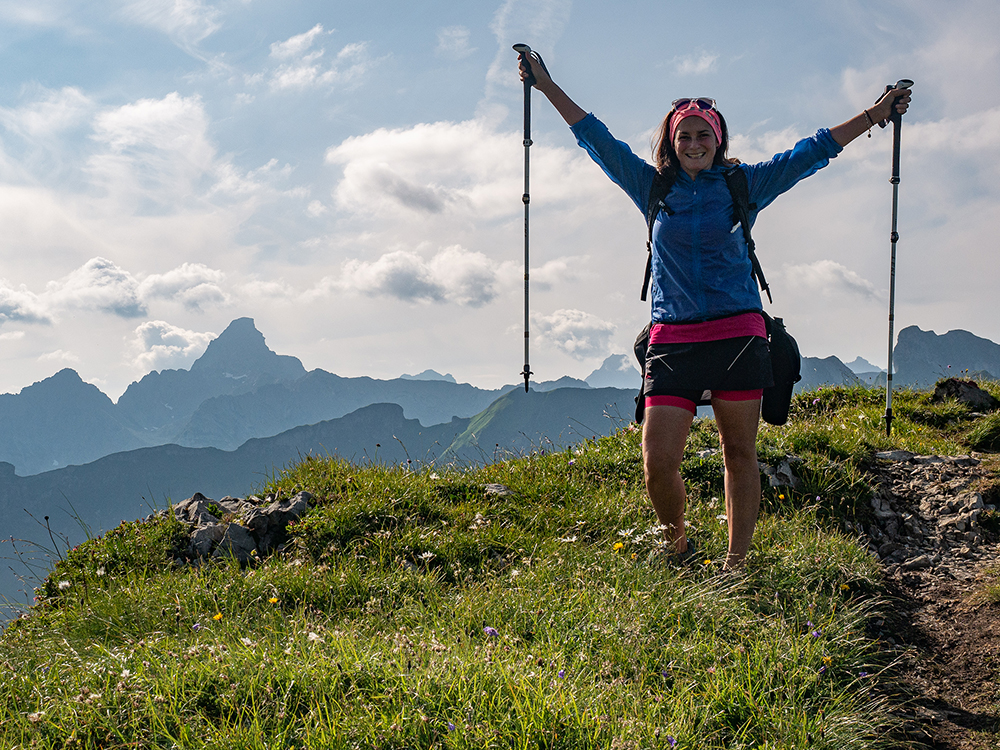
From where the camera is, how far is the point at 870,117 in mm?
5152

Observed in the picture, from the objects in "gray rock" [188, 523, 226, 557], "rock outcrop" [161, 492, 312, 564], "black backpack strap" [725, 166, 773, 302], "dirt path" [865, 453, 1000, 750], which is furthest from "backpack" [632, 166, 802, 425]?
"gray rock" [188, 523, 226, 557]

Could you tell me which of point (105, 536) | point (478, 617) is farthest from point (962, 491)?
point (105, 536)

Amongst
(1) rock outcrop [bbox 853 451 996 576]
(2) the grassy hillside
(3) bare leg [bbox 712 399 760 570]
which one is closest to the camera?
(2) the grassy hillside

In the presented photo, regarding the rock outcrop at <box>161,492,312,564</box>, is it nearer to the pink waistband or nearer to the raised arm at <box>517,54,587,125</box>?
the pink waistband

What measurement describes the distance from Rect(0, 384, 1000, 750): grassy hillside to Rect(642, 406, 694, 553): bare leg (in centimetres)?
42

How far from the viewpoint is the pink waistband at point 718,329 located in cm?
454

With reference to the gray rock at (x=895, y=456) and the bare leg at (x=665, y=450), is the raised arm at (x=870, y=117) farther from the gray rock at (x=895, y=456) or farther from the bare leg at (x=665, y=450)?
the gray rock at (x=895, y=456)

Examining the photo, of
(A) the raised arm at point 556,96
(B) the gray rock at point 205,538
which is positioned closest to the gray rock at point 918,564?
(A) the raised arm at point 556,96

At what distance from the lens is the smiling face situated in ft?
15.3

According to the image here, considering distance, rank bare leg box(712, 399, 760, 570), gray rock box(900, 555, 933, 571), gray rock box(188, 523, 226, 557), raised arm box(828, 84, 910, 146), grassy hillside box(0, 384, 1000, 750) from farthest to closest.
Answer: gray rock box(900, 555, 933, 571), gray rock box(188, 523, 226, 557), raised arm box(828, 84, 910, 146), bare leg box(712, 399, 760, 570), grassy hillside box(0, 384, 1000, 750)

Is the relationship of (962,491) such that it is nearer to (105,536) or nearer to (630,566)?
(630,566)

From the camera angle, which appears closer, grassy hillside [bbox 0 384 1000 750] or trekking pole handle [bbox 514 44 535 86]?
grassy hillside [bbox 0 384 1000 750]

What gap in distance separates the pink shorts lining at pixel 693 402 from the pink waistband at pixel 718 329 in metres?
0.41

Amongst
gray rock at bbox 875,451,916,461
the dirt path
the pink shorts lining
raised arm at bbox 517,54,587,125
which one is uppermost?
raised arm at bbox 517,54,587,125
